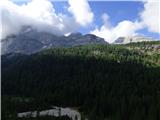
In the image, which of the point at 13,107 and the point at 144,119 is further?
the point at 13,107

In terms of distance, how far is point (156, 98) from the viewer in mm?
175750

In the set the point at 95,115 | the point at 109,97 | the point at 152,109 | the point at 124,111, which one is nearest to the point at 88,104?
the point at 109,97

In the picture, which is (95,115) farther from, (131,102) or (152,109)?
(152,109)

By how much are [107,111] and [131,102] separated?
1458cm

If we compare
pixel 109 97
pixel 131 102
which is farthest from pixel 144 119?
pixel 109 97

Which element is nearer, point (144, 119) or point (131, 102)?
point (144, 119)

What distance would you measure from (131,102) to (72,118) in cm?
2777

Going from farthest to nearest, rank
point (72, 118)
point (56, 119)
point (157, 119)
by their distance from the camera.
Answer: point (72, 118) → point (56, 119) → point (157, 119)

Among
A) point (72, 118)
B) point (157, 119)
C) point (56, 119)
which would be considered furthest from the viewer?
point (72, 118)

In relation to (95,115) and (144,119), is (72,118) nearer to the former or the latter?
(95,115)

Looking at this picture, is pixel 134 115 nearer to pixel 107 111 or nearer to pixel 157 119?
pixel 157 119

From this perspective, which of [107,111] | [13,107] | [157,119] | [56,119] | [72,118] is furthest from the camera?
[13,107]

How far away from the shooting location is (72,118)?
16988 centimetres

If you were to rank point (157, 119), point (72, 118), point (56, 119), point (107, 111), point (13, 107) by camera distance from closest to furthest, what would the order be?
point (157, 119), point (56, 119), point (72, 118), point (107, 111), point (13, 107)
